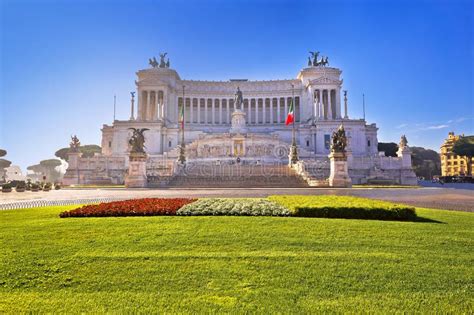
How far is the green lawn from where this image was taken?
4520mm

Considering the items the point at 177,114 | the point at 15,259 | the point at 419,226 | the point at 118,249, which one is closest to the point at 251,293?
the point at 118,249

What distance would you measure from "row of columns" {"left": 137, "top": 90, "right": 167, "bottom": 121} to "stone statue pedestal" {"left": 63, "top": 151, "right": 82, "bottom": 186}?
32762 millimetres

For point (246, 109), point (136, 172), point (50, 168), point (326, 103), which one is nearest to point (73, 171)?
point (136, 172)

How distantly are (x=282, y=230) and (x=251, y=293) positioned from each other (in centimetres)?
360

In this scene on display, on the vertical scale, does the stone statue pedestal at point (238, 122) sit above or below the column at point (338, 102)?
below

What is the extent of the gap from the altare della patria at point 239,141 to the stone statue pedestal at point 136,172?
0.11 meters

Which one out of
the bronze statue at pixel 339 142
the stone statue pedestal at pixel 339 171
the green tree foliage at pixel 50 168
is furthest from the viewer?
the green tree foliage at pixel 50 168

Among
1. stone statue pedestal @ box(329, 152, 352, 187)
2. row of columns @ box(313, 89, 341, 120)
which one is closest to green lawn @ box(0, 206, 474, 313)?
stone statue pedestal @ box(329, 152, 352, 187)

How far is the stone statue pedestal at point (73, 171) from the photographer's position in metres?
45.9

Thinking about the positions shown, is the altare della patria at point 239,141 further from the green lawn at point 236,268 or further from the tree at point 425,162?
the tree at point 425,162

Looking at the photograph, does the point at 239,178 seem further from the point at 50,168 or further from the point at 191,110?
the point at 50,168

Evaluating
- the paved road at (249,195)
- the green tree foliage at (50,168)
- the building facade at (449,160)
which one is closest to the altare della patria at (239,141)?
the paved road at (249,195)

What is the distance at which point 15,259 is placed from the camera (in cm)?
609

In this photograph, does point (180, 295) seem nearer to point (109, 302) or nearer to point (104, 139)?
point (109, 302)
